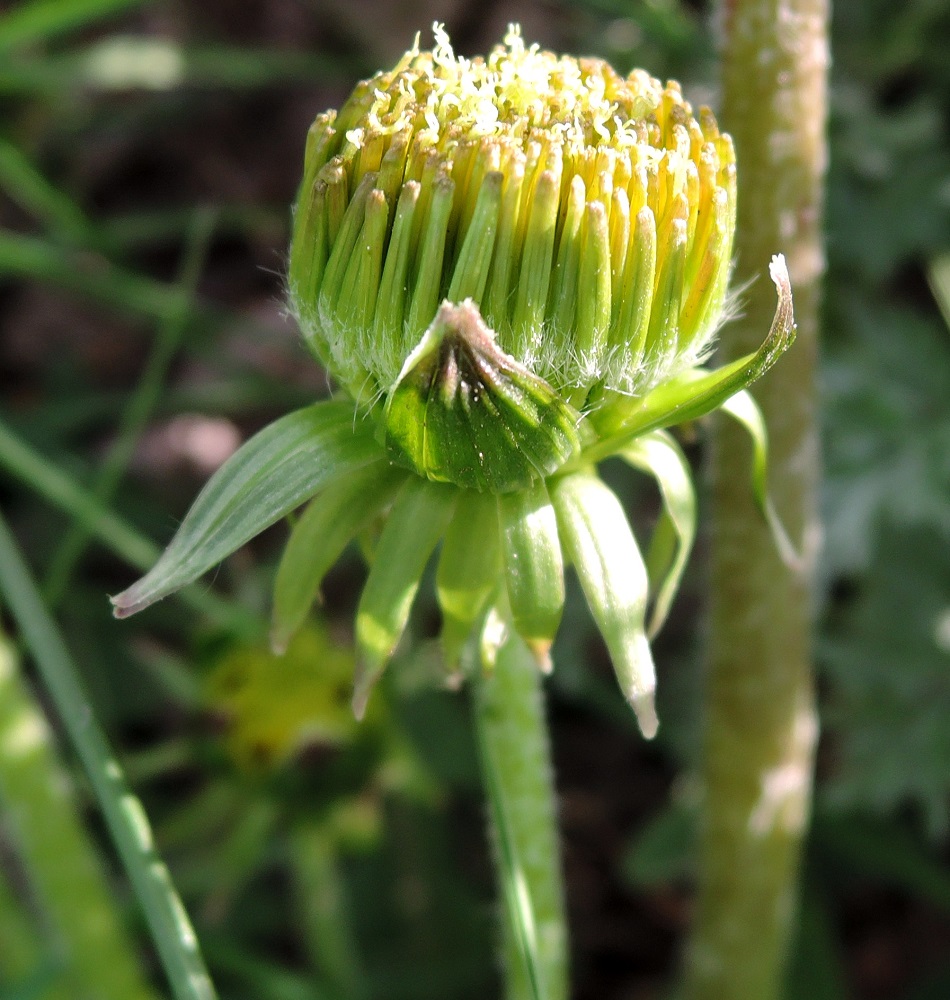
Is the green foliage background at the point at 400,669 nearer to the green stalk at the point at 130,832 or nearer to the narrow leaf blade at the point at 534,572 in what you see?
the green stalk at the point at 130,832

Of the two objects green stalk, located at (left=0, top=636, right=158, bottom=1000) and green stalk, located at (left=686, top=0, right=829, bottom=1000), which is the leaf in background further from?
green stalk, located at (left=0, top=636, right=158, bottom=1000)

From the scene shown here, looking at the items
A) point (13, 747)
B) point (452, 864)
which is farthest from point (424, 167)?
point (452, 864)

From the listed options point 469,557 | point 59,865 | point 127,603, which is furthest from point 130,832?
point 59,865

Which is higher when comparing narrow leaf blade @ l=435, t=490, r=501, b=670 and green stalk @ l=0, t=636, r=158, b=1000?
narrow leaf blade @ l=435, t=490, r=501, b=670

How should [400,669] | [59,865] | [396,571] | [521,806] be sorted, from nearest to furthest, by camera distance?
[396,571] → [521,806] → [59,865] → [400,669]

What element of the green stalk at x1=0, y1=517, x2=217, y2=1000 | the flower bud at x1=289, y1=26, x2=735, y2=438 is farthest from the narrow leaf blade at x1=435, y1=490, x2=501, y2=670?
the green stalk at x1=0, y1=517, x2=217, y2=1000

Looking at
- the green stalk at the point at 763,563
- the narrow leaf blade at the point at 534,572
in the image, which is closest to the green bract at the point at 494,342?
the narrow leaf blade at the point at 534,572

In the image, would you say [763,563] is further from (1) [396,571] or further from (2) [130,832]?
(2) [130,832]

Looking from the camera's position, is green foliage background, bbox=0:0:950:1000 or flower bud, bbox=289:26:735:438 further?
green foliage background, bbox=0:0:950:1000
